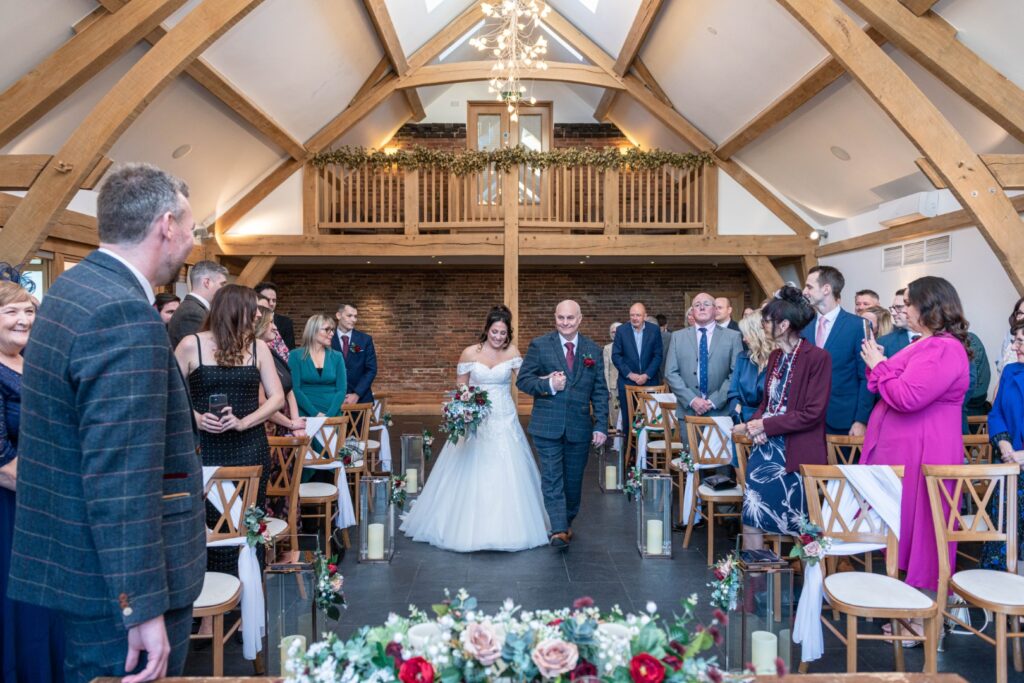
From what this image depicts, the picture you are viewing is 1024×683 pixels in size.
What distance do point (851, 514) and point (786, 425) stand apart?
1.81 feet

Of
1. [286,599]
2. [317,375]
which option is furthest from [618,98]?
[286,599]

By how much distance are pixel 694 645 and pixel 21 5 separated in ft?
19.7

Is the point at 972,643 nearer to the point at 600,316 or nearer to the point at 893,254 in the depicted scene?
the point at 893,254

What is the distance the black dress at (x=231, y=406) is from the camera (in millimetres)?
3453

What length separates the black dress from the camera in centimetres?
345

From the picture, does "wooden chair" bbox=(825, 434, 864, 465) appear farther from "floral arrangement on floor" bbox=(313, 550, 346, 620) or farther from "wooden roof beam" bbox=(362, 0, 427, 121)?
"wooden roof beam" bbox=(362, 0, 427, 121)

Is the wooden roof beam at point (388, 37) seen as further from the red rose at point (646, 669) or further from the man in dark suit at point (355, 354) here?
the red rose at point (646, 669)

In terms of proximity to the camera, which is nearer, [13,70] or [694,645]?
[694,645]

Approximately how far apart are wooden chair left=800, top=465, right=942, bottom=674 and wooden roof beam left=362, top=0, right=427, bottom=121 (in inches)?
297

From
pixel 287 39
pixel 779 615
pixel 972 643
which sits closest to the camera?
pixel 779 615

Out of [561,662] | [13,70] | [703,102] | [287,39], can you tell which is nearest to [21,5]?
[13,70]

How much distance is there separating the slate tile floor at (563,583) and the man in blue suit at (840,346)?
1.24 meters

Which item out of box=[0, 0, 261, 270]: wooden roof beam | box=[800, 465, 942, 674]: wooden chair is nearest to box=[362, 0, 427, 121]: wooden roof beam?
box=[0, 0, 261, 270]: wooden roof beam

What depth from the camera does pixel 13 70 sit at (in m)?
5.35
